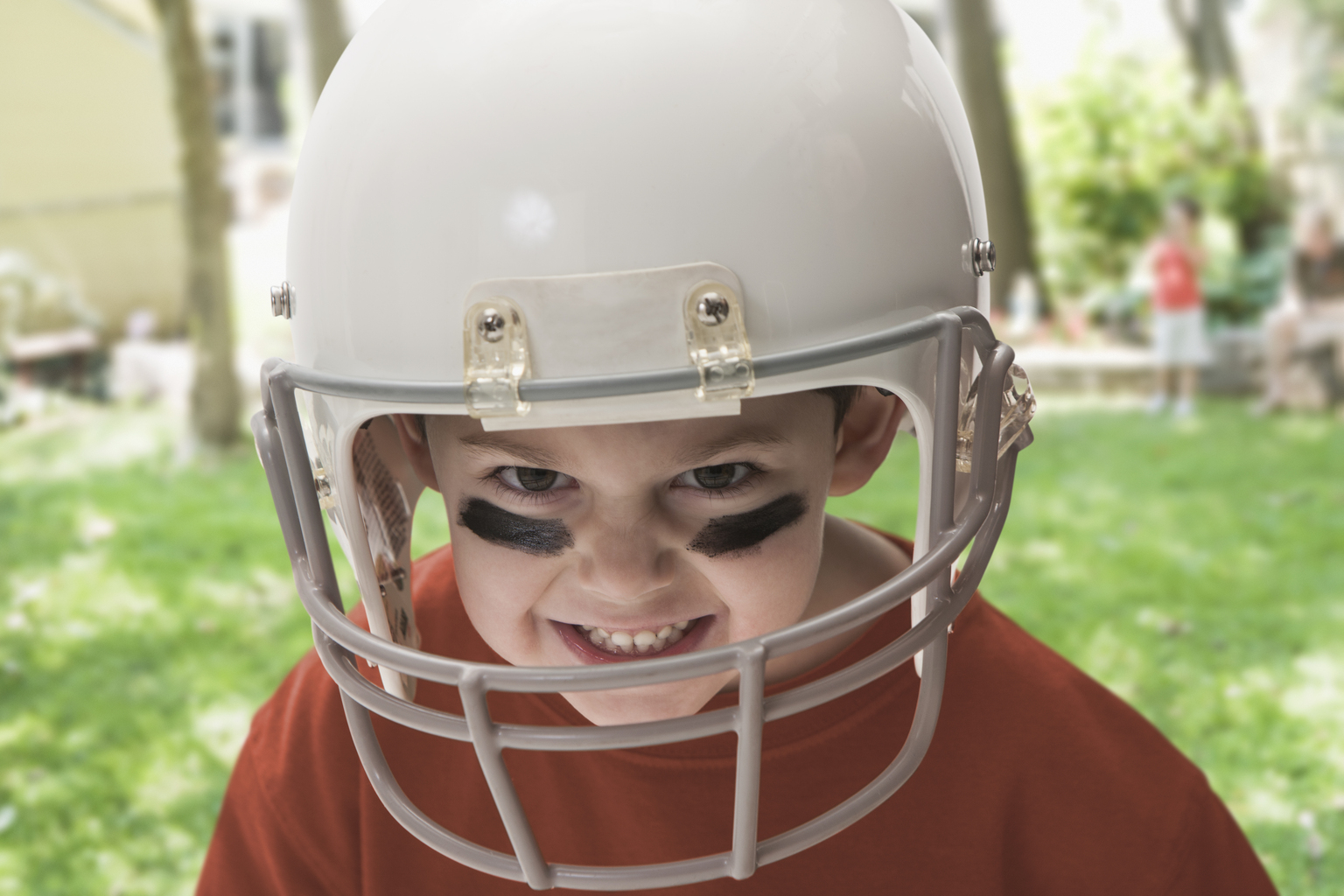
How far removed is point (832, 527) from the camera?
1666mm

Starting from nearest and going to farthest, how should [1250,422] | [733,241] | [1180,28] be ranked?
1. [733,241]
2. [1250,422]
3. [1180,28]

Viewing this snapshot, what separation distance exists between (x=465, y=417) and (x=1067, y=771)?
2.76ft

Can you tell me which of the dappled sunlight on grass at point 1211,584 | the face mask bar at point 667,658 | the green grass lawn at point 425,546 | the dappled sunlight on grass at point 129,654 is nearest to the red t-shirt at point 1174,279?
the dappled sunlight on grass at point 1211,584

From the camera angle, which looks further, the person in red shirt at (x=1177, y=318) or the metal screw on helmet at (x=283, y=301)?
the person in red shirt at (x=1177, y=318)

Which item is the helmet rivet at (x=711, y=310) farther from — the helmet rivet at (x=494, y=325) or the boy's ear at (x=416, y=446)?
the boy's ear at (x=416, y=446)

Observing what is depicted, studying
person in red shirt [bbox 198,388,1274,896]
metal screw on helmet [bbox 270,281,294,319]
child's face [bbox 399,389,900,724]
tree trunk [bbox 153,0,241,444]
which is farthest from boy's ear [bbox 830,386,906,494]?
tree trunk [bbox 153,0,241,444]

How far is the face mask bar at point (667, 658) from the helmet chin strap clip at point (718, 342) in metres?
0.02

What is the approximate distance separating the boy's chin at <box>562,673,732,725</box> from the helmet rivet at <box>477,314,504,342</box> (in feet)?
1.42

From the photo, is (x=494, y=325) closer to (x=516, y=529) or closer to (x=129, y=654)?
(x=516, y=529)

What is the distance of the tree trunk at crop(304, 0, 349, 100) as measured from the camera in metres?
7.30

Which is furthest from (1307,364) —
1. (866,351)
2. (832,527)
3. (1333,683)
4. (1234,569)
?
(866,351)

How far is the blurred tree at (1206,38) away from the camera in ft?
34.3

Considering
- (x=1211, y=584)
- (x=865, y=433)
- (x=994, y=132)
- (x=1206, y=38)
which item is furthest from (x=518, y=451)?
(x=1206, y=38)

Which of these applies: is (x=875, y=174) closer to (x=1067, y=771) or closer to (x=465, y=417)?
(x=465, y=417)
